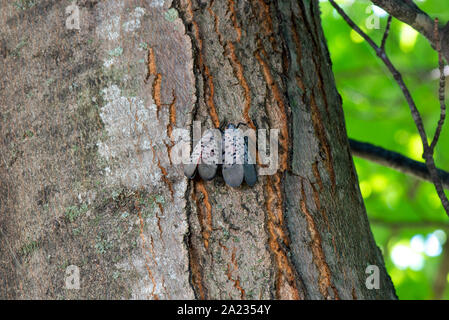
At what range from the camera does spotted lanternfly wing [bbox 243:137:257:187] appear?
→ 4.05 feet

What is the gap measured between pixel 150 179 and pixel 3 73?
66 cm

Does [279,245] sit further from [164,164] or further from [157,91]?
[157,91]

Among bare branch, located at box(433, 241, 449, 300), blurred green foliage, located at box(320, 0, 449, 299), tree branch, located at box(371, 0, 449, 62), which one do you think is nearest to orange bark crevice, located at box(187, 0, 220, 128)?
tree branch, located at box(371, 0, 449, 62)

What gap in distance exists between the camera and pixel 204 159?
1.22 m

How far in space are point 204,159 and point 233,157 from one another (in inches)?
3.4

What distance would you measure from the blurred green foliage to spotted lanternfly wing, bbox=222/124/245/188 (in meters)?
2.77

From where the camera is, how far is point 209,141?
4.09 feet

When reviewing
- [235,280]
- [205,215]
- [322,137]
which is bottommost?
[235,280]

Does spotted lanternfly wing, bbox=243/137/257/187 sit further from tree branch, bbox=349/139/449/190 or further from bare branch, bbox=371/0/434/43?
tree branch, bbox=349/139/449/190

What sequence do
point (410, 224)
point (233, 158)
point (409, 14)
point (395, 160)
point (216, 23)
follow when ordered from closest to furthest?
point (233, 158) < point (216, 23) < point (409, 14) < point (395, 160) < point (410, 224)

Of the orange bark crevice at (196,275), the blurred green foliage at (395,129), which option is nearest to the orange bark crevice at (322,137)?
the orange bark crevice at (196,275)

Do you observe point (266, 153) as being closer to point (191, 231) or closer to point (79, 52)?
point (191, 231)

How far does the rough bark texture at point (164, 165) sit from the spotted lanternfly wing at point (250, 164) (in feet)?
0.09

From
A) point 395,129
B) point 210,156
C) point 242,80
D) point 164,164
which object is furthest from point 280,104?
point 395,129
